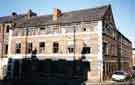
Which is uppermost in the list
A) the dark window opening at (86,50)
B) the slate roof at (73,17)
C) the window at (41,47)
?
the slate roof at (73,17)

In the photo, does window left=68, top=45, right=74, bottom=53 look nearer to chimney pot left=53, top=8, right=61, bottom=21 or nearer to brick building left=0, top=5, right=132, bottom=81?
brick building left=0, top=5, right=132, bottom=81

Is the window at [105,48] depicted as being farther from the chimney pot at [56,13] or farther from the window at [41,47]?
the window at [41,47]

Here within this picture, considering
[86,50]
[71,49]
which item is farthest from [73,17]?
[86,50]

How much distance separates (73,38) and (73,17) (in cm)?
394

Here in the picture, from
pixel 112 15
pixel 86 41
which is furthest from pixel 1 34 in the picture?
pixel 112 15

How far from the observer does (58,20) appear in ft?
102

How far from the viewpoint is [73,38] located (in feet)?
93.5

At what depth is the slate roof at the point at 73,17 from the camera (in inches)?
1120

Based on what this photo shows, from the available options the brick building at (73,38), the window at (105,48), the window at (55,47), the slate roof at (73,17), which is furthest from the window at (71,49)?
the window at (105,48)

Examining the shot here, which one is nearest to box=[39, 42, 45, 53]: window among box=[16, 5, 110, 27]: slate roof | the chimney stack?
box=[16, 5, 110, 27]: slate roof

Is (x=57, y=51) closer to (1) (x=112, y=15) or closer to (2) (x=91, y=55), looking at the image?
(2) (x=91, y=55)

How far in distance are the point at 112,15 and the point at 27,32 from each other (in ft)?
48.4

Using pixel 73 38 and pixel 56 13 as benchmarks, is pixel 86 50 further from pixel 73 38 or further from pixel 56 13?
pixel 56 13

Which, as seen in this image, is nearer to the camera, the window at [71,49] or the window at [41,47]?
the window at [71,49]
